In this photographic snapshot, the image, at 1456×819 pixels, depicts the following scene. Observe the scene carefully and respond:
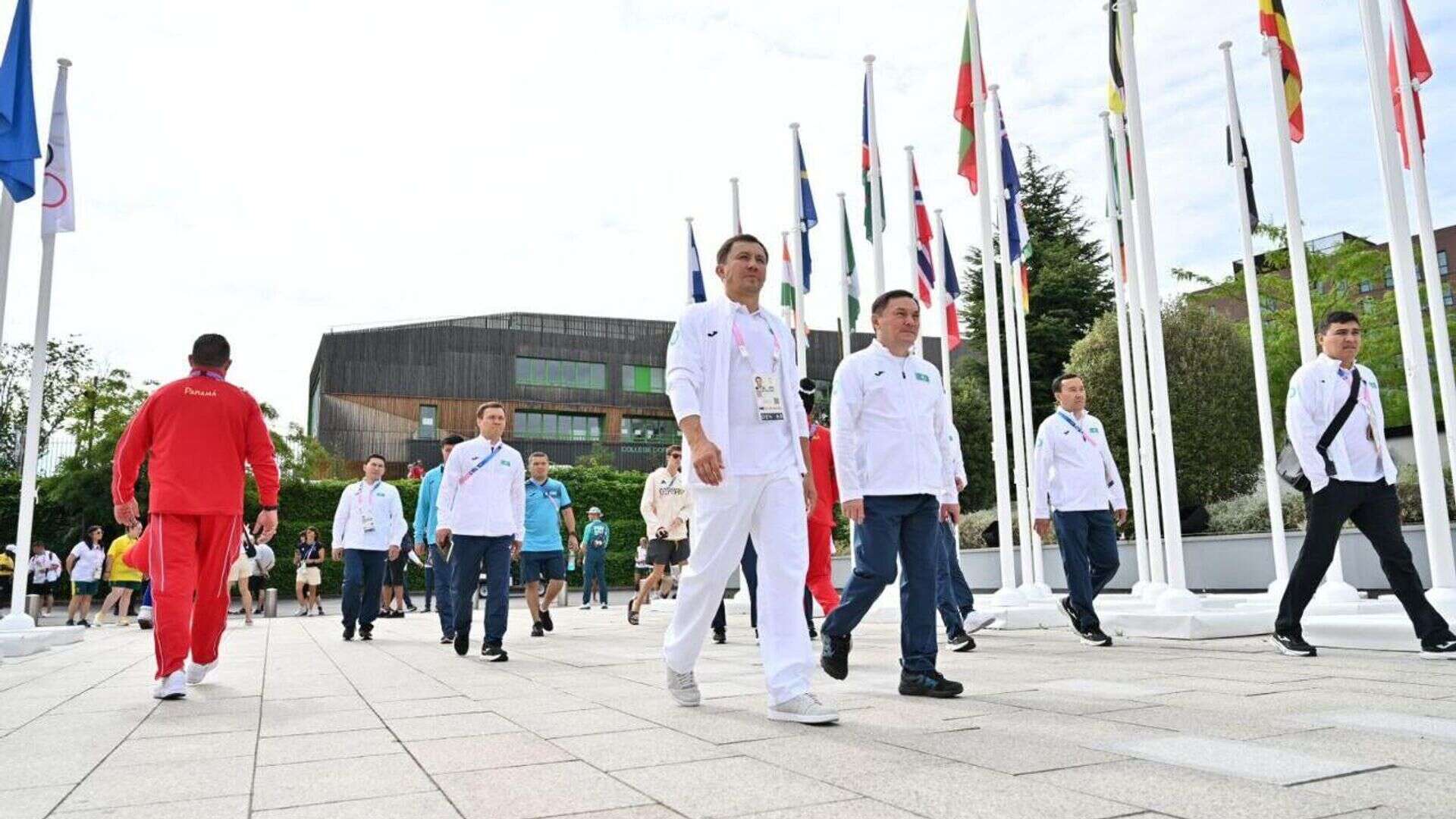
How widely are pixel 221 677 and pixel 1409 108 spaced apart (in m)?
11.0

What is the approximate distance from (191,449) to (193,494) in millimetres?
273

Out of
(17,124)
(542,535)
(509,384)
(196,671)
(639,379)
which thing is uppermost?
(639,379)

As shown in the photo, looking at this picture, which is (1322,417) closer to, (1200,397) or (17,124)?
(17,124)

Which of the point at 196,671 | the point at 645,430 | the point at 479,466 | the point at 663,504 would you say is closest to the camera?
the point at 196,671

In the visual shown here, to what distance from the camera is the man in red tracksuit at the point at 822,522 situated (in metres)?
8.56

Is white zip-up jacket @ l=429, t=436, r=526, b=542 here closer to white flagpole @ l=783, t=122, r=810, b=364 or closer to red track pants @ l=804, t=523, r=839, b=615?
red track pants @ l=804, t=523, r=839, b=615

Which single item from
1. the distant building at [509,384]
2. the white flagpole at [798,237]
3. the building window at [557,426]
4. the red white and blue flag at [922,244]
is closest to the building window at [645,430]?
the distant building at [509,384]

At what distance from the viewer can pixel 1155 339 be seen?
9156 mm

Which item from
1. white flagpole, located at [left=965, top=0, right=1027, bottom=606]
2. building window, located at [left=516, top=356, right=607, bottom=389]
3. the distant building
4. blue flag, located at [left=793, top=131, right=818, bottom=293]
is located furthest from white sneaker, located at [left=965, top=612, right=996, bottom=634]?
building window, located at [left=516, top=356, right=607, bottom=389]

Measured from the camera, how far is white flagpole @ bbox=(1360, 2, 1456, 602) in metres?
7.19

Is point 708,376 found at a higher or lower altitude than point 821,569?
higher

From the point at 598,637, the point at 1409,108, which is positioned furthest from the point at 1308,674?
the point at 598,637

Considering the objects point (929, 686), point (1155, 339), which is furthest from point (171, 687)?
point (1155, 339)

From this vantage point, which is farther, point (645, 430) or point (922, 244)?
point (645, 430)
